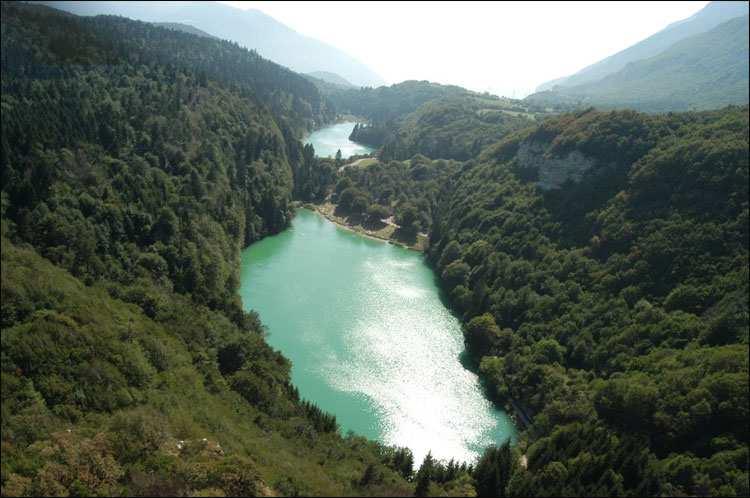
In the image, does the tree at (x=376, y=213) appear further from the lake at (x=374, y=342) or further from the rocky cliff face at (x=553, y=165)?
the rocky cliff face at (x=553, y=165)

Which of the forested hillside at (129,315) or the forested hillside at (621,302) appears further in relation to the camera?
the forested hillside at (621,302)

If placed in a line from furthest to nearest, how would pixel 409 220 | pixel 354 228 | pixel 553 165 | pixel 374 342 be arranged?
pixel 354 228 → pixel 409 220 → pixel 553 165 → pixel 374 342

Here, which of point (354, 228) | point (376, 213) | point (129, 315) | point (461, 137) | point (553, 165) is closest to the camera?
point (129, 315)

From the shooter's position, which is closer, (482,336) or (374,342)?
(482,336)

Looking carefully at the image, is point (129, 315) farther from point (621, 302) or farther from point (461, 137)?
point (461, 137)

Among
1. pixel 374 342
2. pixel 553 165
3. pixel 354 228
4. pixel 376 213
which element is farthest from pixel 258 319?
pixel 553 165

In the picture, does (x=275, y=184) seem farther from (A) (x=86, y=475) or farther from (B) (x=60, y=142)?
(A) (x=86, y=475)

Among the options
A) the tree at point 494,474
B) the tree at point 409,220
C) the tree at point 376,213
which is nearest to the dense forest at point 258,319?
the tree at point 494,474
